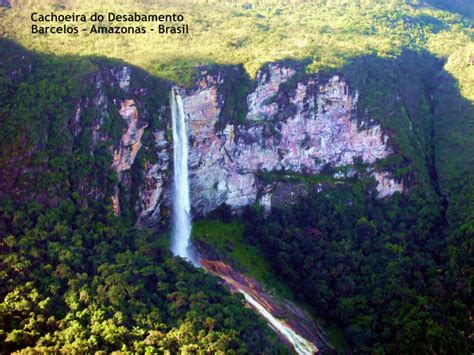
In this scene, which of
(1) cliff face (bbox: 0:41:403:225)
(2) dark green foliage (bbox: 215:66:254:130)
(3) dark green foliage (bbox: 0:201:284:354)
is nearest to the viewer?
(3) dark green foliage (bbox: 0:201:284:354)

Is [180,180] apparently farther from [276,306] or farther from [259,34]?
[259,34]

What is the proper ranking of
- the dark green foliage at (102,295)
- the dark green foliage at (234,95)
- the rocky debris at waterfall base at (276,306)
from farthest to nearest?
the dark green foliage at (234,95) → the rocky debris at waterfall base at (276,306) → the dark green foliage at (102,295)

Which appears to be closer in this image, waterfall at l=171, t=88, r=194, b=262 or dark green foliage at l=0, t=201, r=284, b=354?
dark green foliage at l=0, t=201, r=284, b=354

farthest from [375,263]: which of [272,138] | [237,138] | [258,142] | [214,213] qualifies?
[237,138]

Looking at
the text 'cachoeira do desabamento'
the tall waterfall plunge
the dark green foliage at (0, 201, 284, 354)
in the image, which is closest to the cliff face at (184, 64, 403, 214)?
the tall waterfall plunge

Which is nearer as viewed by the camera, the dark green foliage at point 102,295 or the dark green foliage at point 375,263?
the dark green foliage at point 102,295

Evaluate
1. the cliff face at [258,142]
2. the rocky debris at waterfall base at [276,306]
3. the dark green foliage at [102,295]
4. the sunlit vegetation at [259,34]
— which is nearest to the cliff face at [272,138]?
the cliff face at [258,142]

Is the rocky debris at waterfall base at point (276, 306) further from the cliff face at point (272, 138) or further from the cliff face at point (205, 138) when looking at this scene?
the cliff face at point (272, 138)

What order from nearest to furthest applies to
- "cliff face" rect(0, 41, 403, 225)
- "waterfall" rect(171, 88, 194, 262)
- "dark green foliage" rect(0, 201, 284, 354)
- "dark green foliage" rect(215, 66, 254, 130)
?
"dark green foliage" rect(0, 201, 284, 354), "cliff face" rect(0, 41, 403, 225), "waterfall" rect(171, 88, 194, 262), "dark green foliage" rect(215, 66, 254, 130)

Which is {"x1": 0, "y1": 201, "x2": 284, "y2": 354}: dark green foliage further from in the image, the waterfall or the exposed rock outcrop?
the waterfall
